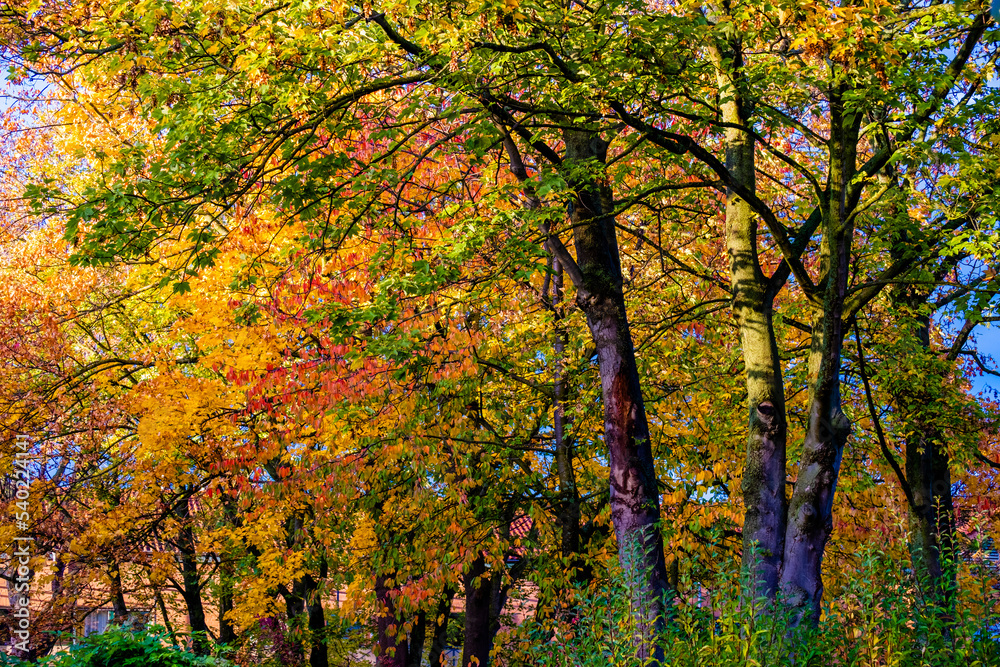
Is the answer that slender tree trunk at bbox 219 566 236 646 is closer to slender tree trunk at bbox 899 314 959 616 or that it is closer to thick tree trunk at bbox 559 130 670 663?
thick tree trunk at bbox 559 130 670 663

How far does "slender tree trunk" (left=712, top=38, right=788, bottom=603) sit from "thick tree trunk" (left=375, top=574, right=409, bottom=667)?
634 centimetres

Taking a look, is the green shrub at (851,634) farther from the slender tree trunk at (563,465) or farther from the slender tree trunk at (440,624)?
the slender tree trunk at (440,624)

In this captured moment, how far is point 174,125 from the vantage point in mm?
8461

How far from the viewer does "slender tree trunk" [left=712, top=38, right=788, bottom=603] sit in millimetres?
9336

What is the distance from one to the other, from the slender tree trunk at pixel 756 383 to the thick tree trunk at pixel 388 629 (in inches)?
250

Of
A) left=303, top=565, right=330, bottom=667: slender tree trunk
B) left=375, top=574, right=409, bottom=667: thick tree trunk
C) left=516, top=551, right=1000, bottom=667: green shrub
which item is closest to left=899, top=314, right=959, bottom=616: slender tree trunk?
left=516, top=551, right=1000, bottom=667: green shrub

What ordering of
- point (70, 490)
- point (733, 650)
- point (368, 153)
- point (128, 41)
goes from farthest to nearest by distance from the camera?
point (70, 490) → point (368, 153) → point (128, 41) → point (733, 650)

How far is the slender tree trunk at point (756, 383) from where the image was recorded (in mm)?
9336

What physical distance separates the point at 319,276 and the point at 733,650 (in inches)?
368

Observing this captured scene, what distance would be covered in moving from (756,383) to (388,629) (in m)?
8.03

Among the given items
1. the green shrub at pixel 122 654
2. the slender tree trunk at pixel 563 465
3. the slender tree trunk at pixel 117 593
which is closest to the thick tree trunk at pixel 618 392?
the slender tree trunk at pixel 563 465

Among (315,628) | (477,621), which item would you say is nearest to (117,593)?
(315,628)

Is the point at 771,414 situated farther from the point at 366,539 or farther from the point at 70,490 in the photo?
the point at 70,490

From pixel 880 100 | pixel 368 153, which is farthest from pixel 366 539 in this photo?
pixel 880 100
